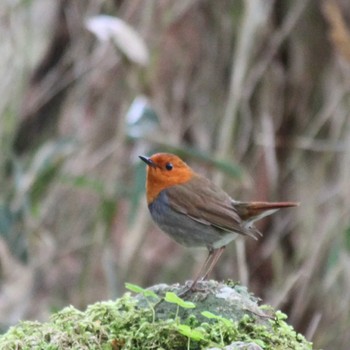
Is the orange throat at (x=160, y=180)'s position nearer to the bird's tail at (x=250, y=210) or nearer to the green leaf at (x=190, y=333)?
the bird's tail at (x=250, y=210)

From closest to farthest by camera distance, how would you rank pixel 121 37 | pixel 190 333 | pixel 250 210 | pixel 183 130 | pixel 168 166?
pixel 190 333
pixel 250 210
pixel 168 166
pixel 121 37
pixel 183 130

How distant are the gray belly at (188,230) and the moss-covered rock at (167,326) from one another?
756 millimetres

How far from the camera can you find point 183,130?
6301 millimetres

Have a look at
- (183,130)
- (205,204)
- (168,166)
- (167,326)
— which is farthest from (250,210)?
(183,130)

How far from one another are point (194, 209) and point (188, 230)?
0.30 ft

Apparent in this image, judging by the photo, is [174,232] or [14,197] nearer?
[174,232]

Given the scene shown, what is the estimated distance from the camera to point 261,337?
231cm

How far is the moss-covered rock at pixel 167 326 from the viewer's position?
2.24m

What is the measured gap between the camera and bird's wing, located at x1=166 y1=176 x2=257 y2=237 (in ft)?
10.8

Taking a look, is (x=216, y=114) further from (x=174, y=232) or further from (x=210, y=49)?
(x=174, y=232)

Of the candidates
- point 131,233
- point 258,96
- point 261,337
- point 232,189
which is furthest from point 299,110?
point 261,337

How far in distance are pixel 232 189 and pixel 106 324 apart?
3609 millimetres

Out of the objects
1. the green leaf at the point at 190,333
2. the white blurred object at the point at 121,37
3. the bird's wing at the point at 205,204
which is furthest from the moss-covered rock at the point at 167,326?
the white blurred object at the point at 121,37

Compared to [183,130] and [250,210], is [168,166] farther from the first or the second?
[183,130]
